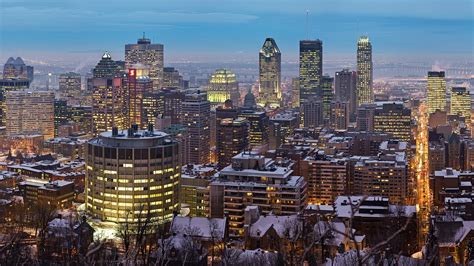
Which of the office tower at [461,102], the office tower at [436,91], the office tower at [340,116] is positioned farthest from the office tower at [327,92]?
the office tower at [461,102]

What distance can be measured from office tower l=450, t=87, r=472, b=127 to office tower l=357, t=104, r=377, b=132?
6381 mm

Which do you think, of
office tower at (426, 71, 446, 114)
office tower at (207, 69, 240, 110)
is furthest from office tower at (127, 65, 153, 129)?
office tower at (426, 71, 446, 114)

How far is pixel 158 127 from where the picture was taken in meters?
27.3

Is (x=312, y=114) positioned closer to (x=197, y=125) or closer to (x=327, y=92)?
(x=327, y=92)

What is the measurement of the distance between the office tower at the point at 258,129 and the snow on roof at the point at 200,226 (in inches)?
587

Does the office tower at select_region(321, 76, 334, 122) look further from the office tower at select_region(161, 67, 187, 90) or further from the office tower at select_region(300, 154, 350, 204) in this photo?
the office tower at select_region(300, 154, 350, 204)

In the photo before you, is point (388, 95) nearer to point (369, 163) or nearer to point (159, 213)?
point (369, 163)

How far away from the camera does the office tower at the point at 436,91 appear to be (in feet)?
116

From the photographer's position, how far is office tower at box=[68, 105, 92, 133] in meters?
30.2

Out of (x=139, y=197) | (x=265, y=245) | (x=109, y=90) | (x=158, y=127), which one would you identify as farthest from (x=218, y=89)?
(x=265, y=245)

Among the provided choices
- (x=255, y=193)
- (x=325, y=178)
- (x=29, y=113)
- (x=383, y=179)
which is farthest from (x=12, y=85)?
(x=255, y=193)

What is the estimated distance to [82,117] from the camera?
30703 millimetres

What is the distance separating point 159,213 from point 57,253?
3.77 m

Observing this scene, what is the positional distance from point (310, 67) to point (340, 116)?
7.55 m
